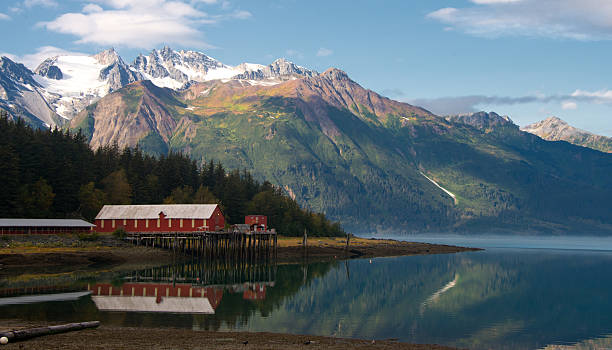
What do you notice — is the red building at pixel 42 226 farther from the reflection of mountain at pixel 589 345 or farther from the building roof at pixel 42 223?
the reflection of mountain at pixel 589 345

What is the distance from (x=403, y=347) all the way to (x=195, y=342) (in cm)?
1365

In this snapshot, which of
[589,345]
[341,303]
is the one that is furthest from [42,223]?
[589,345]

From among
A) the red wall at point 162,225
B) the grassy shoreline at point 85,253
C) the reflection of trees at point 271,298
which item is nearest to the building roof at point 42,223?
the grassy shoreline at point 85,253

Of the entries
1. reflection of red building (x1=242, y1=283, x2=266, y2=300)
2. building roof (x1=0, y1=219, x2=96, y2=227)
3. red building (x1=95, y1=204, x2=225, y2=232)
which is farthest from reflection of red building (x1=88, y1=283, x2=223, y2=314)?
red building (x1=95, y1=204, x2=225, y2=232)

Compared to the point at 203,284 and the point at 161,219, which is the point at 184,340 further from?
the point at 161,219

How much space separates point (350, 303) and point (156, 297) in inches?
808

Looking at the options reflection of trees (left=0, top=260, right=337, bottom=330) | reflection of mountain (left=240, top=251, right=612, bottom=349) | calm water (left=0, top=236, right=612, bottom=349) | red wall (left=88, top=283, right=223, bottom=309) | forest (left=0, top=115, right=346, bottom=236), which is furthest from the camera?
forest (left=0, top=115, right=346, bottom=236)

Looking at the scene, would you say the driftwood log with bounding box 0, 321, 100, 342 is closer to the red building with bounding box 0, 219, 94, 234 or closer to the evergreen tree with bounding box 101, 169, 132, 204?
the red building with bounding box 0, 219, 94, 234

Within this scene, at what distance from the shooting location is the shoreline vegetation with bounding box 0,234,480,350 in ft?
132

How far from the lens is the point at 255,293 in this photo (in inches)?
2825

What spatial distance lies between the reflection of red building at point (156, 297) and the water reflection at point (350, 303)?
0.10 m

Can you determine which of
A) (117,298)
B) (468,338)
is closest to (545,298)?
(468,338)

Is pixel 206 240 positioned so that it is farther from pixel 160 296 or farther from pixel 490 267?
pixel 490 267

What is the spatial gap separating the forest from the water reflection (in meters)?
29.5
